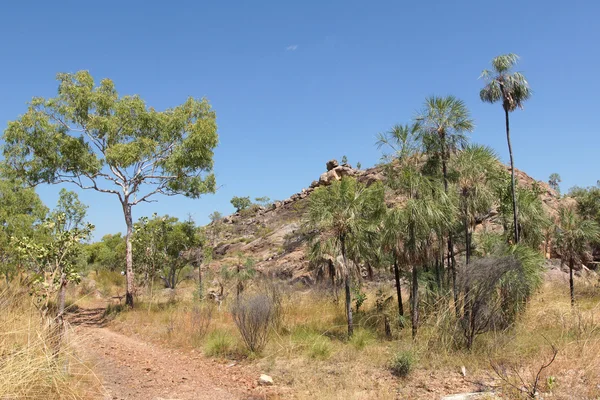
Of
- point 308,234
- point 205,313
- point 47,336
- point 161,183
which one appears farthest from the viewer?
point 161,183

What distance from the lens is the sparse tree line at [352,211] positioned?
10.8 metres

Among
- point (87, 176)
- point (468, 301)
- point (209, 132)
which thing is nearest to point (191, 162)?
point (209, 132)

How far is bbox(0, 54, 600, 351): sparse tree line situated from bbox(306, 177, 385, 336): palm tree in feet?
0.12

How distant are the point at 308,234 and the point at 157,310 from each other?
23.0 ft

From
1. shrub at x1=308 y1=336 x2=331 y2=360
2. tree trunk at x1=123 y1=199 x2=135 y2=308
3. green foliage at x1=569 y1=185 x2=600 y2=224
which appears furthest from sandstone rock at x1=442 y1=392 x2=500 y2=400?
green foliage at x1=569 y1=185 x2=600 y2=224

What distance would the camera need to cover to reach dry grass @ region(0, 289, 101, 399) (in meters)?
5.07

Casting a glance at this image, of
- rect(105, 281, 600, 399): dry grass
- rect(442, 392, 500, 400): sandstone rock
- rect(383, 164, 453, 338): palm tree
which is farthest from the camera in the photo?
rect(383, 164, 453, 338): palm tree

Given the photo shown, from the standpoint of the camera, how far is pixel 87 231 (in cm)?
920

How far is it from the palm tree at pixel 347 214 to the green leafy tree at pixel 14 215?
932 cm

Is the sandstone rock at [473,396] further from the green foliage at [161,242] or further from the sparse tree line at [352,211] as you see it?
the green foliage at [161,242]

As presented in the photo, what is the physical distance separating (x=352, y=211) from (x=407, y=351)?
467 cm

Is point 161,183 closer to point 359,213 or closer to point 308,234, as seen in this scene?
point 308,234

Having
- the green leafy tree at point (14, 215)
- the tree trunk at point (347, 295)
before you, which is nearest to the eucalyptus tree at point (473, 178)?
the tree trunk at point (347, 295)

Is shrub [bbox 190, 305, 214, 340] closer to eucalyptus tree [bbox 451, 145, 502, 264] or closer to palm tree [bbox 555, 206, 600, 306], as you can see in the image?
eucalyptus tree [bbox 451, 145, 502, 264]
